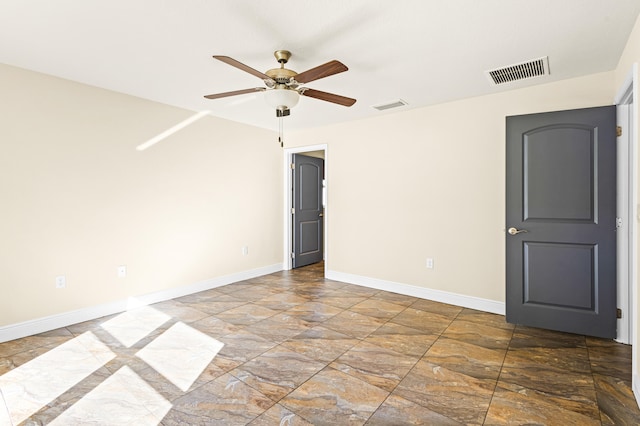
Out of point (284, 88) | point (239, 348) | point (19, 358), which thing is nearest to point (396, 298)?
point (239, 348)

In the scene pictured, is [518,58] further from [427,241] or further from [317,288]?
[317,288]

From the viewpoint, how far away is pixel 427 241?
13.6 ft

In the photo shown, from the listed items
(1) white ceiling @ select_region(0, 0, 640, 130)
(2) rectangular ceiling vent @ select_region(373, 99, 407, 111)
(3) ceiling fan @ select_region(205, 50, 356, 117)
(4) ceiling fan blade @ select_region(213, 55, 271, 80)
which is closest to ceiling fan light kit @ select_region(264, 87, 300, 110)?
(3) ceiling fan @ select_region(205, 50, 356, 117)

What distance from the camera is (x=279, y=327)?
10.6ft

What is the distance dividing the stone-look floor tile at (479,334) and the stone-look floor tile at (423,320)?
0.08m

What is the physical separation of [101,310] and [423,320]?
3.43 metres

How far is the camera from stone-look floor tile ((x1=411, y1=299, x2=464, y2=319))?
3.62 m

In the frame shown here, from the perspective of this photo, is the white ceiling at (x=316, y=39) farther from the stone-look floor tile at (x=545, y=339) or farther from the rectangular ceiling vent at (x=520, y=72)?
the stone-look floor tile at (x=545, y=339)

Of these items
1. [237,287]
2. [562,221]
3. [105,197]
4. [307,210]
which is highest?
[105,197]

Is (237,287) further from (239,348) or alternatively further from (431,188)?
(431,188)

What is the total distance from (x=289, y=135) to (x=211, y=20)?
3490 mm

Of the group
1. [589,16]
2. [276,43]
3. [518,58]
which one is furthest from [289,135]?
[589,16]

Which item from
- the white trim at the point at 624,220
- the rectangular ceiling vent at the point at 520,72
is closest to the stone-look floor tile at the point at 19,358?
the rectangular ceiling vent at the point at 520,72

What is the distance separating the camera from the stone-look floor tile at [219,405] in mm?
1876
